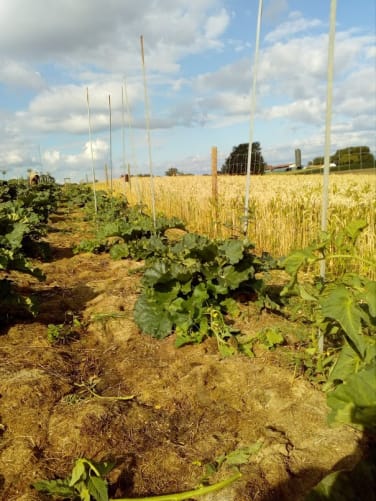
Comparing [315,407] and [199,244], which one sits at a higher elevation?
[199,244]

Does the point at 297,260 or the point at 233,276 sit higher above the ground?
the point at 297,260

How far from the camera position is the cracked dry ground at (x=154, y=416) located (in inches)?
77.7

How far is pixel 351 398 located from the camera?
1.08m

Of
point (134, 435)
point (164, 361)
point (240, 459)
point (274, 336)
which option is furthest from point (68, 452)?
point (274, 336)

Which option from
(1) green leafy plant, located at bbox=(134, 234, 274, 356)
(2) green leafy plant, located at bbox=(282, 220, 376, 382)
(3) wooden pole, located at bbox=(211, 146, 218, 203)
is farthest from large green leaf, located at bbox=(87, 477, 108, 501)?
(3) wooden pole, located at bbox=(211, 146, 218, 203)

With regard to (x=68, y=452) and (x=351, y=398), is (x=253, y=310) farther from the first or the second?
(x=351, y=398)

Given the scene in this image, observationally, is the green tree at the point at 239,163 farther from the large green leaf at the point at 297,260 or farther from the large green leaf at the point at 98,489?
the large green leaf at the point at 98,489

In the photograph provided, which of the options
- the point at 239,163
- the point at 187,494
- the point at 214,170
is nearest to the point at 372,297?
the point at 187,494

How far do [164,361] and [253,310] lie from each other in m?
1.03

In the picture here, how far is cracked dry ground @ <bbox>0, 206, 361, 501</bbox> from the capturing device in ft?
6.48

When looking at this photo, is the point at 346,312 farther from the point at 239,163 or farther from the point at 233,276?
the point at 239,163

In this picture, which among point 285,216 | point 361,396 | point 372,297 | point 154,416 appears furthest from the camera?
point 285,216

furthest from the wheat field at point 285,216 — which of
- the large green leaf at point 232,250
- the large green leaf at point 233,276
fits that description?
the large green leaf at point 233,276

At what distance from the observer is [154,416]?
2494 millimetres
